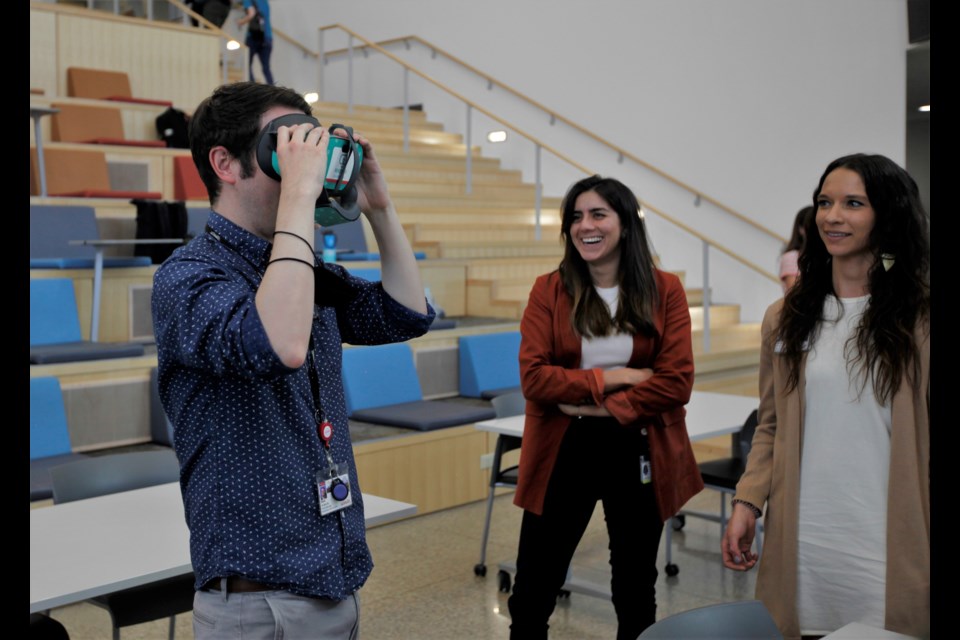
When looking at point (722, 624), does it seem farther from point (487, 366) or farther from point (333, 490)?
point (487, 366)

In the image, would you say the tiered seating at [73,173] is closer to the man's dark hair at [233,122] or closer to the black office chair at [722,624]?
the man's dark hair at [233,122]

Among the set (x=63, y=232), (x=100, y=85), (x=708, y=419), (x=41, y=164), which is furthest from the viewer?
(x=100, y=85)

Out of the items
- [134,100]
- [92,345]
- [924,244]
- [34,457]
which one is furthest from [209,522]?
[134,100]

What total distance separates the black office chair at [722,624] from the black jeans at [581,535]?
80 cm

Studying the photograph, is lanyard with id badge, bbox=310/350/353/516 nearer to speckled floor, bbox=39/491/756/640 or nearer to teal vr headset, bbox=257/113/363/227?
teal vr headset, bbox=257/113/363/227

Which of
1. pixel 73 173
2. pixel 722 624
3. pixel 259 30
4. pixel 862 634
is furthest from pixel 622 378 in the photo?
pixel 259 30

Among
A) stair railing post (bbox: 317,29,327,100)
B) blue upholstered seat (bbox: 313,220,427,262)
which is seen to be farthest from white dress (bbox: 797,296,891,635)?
stair railing post (bbox: 317,29,327,100)

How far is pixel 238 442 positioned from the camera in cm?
121

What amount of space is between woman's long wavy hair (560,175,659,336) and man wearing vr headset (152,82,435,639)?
1.37m

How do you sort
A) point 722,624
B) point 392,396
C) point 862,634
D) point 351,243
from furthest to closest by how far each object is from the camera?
point 351,243 → point 392,396 → point 722,624 → point 862,634

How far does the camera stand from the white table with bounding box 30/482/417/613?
1912mm

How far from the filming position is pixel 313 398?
1.29m

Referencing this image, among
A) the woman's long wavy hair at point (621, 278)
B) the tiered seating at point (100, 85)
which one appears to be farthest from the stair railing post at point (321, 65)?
the woman's long wavy hair at point (621, 278)

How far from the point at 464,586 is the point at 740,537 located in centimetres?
210
